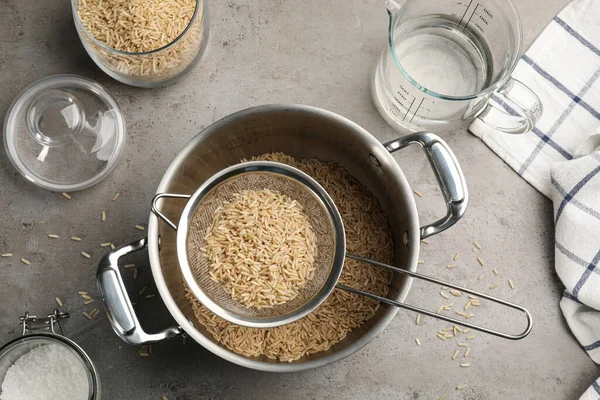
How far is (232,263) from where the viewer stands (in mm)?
1072

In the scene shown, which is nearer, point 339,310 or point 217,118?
point 339,310

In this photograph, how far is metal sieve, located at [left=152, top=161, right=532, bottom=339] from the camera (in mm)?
1042

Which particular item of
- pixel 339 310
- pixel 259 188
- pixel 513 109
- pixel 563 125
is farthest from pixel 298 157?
pixel 563 125

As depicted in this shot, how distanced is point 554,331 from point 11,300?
3.92 feet

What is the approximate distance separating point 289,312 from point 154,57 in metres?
0.58

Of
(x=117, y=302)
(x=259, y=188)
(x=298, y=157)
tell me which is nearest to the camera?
(x=117, y=302)

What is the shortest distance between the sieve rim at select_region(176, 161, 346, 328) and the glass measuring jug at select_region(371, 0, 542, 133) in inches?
13.4

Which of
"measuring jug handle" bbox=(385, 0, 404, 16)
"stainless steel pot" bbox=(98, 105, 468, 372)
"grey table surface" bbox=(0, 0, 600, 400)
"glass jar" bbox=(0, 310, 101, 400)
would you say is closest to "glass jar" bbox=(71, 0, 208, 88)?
"grey table surface" bbox=(0, 0, 600, 400)

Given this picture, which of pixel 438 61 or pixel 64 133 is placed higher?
pixel 438 61

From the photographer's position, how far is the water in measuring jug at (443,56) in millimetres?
1275

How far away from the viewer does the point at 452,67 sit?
1.28 meters

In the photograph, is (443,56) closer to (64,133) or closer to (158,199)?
(158,199)

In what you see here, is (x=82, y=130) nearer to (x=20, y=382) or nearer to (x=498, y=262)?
(x=20, y=382)

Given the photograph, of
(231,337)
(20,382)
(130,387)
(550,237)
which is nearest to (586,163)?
(550,237)
